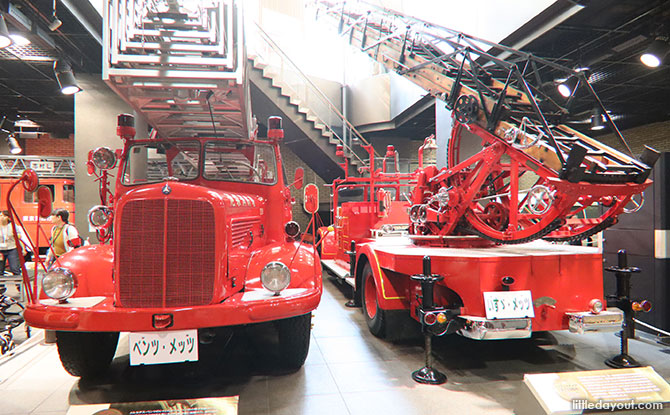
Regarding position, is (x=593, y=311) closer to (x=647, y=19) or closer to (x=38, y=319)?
(x=38, y=319)

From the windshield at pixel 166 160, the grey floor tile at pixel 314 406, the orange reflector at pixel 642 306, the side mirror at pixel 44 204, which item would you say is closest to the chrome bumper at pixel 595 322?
the orange reflector at pixel 642 306

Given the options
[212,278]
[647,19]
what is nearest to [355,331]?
[212,278]

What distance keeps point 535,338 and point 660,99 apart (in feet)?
25.2

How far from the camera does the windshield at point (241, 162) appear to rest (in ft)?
12.3

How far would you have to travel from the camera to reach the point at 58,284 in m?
2.49

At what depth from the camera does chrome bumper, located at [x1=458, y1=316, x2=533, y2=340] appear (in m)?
2.78

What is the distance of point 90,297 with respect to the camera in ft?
8.77

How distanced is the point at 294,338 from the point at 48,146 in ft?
58.3

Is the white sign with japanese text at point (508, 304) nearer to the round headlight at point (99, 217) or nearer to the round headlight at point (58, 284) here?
the round headlight at point (58, 284)

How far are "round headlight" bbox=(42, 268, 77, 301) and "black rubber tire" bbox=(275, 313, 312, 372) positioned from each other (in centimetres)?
149

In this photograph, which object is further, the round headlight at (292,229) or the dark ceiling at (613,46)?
the dark ceiling at (613,46)

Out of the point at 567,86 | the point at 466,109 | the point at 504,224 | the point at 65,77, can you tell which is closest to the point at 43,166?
the point at 65,77

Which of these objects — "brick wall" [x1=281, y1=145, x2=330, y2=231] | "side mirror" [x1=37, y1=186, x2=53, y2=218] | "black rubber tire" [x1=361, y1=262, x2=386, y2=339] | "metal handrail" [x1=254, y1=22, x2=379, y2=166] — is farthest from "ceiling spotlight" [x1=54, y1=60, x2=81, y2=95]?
"brick wall" [x1=281, y1=145, x2=330, y2=231]

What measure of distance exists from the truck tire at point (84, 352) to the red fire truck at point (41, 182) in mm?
10519
